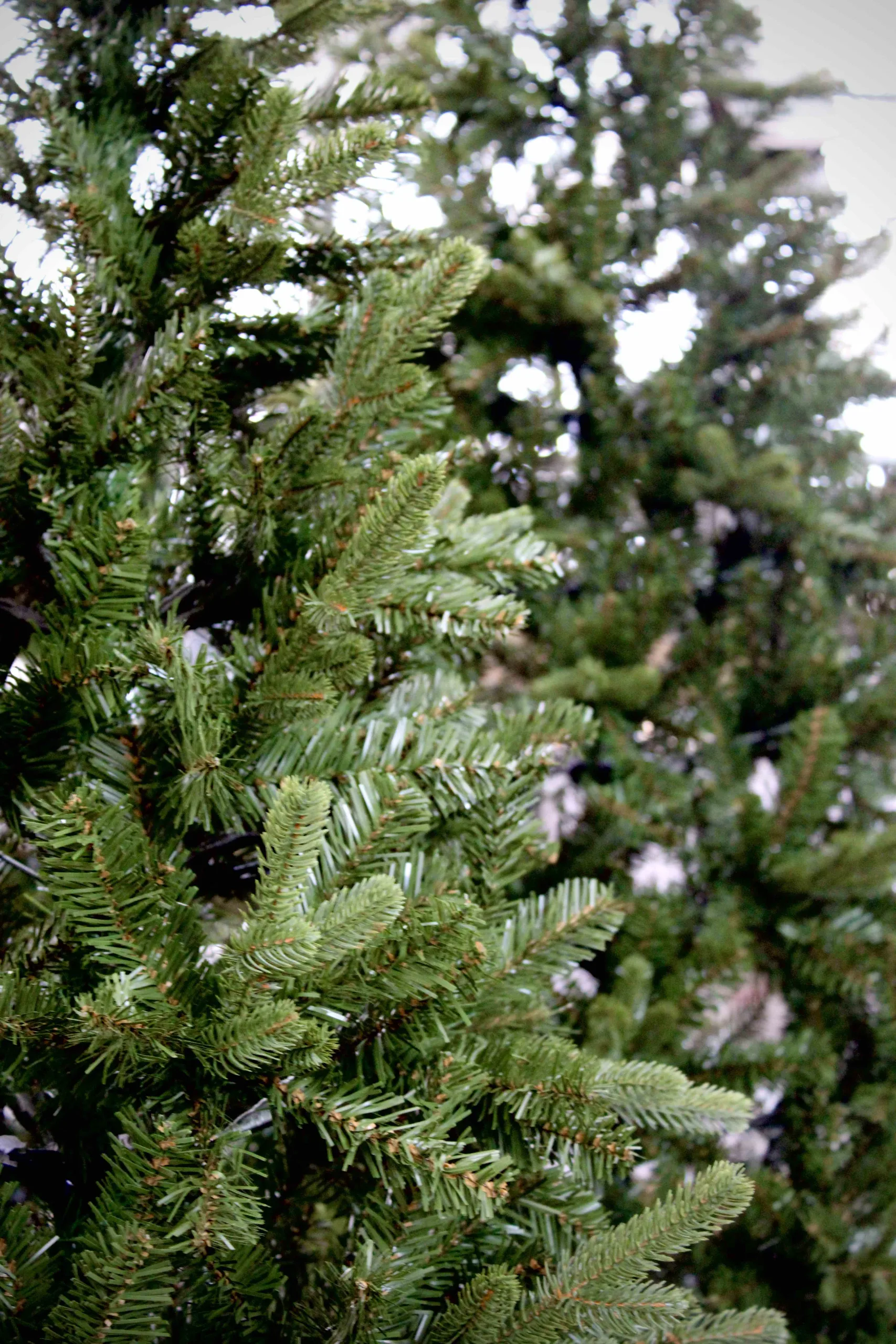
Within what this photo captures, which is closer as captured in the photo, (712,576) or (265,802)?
(265,802)

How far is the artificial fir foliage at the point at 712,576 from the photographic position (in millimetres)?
783

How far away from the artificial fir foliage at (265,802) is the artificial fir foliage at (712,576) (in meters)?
0.34

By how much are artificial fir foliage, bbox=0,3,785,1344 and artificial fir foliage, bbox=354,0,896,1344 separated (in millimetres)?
335

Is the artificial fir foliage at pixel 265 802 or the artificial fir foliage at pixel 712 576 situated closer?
the artificial fir foliage at pixel 265 802

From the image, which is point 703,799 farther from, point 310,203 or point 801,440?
point 310,203

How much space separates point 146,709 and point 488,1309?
25cm

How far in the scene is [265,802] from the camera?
39 centimetres

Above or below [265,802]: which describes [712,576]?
above

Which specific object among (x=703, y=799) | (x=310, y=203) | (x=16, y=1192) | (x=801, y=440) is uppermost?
(x=801, y=440)

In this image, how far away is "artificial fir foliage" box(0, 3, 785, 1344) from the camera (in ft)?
1.01

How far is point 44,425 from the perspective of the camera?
388 mm

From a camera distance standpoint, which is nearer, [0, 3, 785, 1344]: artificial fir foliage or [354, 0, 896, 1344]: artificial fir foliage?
[0, 3, 785, 1344]: artificial fir foliage

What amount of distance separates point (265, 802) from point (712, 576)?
70cm

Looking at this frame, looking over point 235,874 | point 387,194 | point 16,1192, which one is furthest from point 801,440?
point 16,1192
